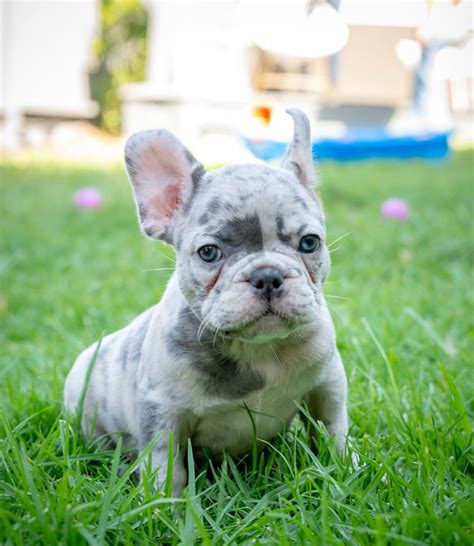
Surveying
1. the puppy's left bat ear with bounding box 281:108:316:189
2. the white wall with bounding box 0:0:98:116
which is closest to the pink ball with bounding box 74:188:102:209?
the puppy's left bat ear with bounding box 281:108:316:189

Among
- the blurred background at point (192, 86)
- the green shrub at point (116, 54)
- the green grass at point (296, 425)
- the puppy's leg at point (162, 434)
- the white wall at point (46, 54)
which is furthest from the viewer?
the green shrub at point (116, 54)

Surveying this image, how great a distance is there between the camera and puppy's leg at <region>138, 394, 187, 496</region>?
90.2 inches

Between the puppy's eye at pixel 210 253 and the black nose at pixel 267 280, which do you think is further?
the puppy's eye at pixel 210 253

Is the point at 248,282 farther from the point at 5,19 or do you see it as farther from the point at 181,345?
the point at 5,19

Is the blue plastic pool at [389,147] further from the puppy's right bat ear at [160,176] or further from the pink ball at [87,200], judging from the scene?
the puppy's right bat ear at [160,176]

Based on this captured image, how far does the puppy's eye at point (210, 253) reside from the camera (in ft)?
7.55

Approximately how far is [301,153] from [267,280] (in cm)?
72

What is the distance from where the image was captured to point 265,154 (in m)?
10.5

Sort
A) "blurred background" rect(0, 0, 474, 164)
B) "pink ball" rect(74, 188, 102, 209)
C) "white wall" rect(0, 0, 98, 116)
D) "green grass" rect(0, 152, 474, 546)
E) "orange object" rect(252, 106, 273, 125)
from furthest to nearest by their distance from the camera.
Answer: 1. "white wall" rect(0, 0, 98, 116)
2. "blurred background" rect(0, 0, 474, 164)
3. "orange object" rect(252, 106, 273, 125)
4. "pink ball" rect(74, 188, 102, 209)
5. "green grass" rect(0, 152, 474, 546)

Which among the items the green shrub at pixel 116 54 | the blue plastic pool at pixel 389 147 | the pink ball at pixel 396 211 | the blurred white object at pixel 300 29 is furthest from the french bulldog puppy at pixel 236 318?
the green shrub at pixel 116 54

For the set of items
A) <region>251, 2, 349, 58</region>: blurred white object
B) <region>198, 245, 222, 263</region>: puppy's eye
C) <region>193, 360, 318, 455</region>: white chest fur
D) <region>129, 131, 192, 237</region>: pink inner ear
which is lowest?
<region>193, 360, 318, 455</region>: white chest fur

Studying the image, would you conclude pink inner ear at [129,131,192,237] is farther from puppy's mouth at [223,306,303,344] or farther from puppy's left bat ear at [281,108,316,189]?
puppy's mouth at [223,306,303,344]

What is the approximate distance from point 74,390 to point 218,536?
117 centimetres

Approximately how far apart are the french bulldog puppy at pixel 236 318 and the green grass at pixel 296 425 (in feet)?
0.50
